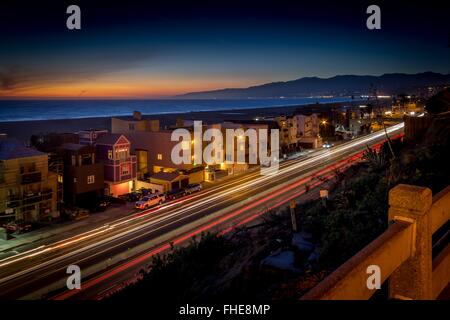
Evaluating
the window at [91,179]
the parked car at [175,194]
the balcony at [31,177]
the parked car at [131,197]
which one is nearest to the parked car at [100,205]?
the parked car at [131,197]

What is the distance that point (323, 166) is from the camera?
40.8 meters

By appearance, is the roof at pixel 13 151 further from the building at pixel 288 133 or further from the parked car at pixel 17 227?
the building at pixel 288 133

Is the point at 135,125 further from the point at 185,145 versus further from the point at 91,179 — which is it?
the point at 91,179

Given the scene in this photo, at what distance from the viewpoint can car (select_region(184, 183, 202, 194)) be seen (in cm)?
3572

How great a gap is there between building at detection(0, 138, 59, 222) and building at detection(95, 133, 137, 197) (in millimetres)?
5742

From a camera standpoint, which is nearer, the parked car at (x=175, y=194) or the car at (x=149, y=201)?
the car at (x=149, y=201)

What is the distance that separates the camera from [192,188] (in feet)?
118

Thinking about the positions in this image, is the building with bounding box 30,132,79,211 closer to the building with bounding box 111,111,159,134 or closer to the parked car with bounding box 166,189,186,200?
the building with bounding box 111,111,159,134

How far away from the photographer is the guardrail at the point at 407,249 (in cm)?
291

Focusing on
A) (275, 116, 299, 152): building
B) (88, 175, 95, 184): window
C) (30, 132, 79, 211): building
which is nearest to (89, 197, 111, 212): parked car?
(88, 175, 95, 184): window

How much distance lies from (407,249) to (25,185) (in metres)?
29.3

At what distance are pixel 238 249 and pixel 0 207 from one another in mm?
21944

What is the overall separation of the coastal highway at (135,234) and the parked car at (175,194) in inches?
47.6

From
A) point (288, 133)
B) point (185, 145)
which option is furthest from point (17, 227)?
point (288, 133)
